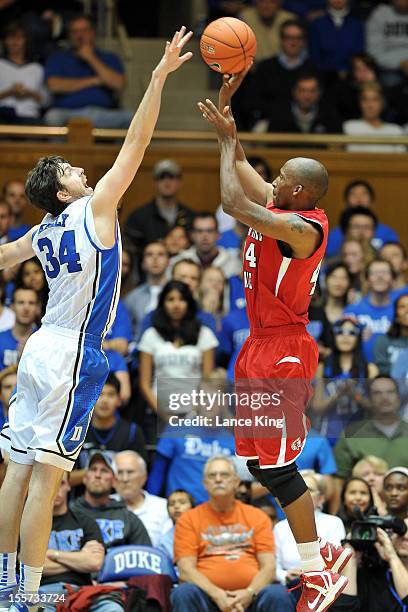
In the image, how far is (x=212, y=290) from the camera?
1195 centimetres

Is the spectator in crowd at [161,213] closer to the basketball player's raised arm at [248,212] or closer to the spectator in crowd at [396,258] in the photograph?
the spectator in crowd at [396,258]

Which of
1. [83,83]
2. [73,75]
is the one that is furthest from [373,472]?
[73,75]

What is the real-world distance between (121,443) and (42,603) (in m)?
3.23

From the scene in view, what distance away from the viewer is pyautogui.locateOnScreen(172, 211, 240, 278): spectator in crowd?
40.9 feet

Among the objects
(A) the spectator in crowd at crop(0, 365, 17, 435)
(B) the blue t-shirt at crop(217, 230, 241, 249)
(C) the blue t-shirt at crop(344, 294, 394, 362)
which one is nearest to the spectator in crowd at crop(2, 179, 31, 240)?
(B) the blue t-shirt at crop(217, 230, 241, 249)

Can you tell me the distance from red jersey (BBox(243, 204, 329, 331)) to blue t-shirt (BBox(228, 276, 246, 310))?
177 inches

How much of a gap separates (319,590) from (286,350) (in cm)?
142

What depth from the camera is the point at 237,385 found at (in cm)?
771

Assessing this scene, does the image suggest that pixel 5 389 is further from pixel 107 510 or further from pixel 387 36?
pixel 387 36

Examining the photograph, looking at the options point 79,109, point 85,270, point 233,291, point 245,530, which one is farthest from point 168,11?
point 85,270

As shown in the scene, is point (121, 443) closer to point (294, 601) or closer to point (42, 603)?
point (294, 601)

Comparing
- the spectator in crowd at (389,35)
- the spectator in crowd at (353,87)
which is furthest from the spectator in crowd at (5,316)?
the spectator in crowd at (389,35)

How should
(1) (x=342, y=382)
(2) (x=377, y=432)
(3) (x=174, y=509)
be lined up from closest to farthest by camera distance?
(3) (x=174, y=509)
(2) (x=377, y=432)
(1) (x=342, y=382)

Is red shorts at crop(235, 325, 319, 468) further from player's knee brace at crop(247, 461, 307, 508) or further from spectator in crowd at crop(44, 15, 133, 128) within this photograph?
spectator in crowd at crop(44, 15, 133, 128)
